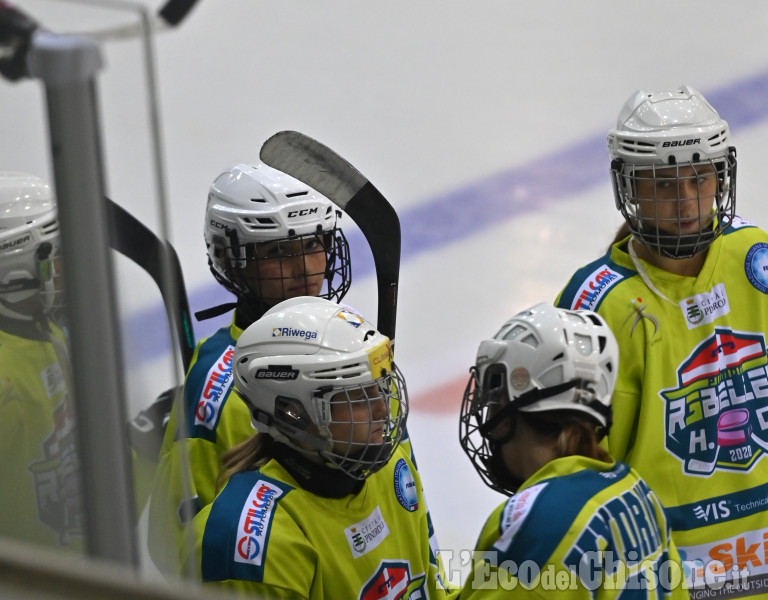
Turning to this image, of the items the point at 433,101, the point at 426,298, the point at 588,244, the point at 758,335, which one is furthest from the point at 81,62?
the point at 433,101

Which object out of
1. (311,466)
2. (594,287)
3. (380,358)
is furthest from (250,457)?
(594,287)

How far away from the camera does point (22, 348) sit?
779 millimetres

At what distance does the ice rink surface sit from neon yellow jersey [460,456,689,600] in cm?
125

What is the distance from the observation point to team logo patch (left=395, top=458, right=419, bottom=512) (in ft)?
5.79

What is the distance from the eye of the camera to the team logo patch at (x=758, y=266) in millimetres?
2049

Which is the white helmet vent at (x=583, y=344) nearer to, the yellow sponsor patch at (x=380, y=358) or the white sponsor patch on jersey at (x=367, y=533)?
the yellow sponsor patch at (x=380, y=358)

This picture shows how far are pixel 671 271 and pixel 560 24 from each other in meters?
3.23

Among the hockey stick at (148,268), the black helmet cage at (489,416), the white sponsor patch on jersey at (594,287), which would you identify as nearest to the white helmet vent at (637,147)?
the white sponsor patch on jersey at (594,287)

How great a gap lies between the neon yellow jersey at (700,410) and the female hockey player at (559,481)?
0.41 metres

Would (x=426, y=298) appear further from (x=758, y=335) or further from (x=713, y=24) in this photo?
(x=713, y=24)

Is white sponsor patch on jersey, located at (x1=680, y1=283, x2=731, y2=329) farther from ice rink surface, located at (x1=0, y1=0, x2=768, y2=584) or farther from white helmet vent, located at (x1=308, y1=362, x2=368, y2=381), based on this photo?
ice rink surface, located at (x1=0, y1=0, x2=768, y2=584)

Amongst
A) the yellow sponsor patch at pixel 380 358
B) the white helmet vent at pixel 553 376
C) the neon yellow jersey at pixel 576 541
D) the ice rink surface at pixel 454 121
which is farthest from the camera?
the ice rink surface at pixel 454 121

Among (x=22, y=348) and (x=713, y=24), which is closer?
(x=22, y=348)

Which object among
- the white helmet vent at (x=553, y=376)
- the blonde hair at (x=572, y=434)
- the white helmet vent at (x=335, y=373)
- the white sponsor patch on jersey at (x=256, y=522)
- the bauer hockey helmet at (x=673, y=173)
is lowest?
the white sponsor patch on jersey at (x=256, y=522)
